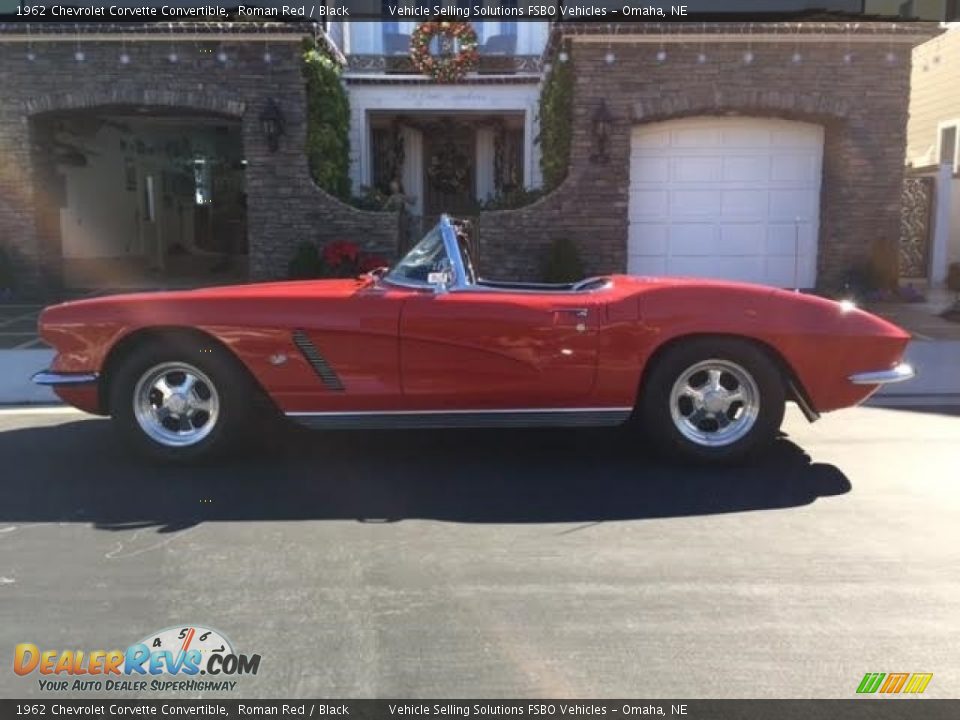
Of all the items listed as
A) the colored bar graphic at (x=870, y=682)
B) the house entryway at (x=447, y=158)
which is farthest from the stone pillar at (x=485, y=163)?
the colored bar graphic at (x=870, y=682)

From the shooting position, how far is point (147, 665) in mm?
2891

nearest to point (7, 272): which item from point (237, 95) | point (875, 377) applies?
point (237, 95)

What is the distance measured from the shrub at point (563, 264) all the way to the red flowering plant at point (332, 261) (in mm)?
2281

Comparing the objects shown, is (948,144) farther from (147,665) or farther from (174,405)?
(147,665)

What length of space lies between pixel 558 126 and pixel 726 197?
273cm

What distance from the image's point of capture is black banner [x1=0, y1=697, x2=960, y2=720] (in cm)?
259

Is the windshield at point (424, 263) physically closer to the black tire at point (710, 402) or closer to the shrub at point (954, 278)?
the black tire at point (710, 402)

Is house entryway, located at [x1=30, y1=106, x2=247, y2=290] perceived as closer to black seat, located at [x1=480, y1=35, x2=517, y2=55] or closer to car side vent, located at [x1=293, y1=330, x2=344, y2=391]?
black seat, located at [x1=480, y1=35, x2=517, y2=55]

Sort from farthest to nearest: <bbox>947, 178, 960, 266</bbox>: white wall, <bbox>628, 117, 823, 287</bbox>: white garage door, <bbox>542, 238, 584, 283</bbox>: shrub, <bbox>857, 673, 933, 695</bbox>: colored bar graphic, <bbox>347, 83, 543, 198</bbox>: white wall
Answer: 1. <bbox>347, 83, 543, 198</bbox>: white wall
2. <bbox>947, 178, 960, 266</bbox>: white wall
3. <bbox>628, 117, 823, 287</bbox>: white garage door
4. <bbox>542, 238, 584, 283</bbox>: shrub
5. <bbox>857, 673, 933, 695</bbox>: colored bar graphic

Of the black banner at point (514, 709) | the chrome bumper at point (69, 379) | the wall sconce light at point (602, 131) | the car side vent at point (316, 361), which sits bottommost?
the black banner at point (514, 709)

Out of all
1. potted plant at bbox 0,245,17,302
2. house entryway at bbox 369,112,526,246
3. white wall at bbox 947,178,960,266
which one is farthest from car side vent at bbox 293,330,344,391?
white wall at bbox 947,178,960,266

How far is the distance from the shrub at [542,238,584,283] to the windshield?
6.75 metres

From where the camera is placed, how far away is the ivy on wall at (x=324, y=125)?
12664 millimetres

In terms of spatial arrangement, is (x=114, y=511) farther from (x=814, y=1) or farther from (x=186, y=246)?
(x=186, y=246)
